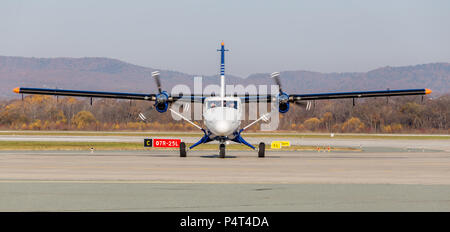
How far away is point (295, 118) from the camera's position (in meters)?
112

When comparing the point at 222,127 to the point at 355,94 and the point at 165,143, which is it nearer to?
the point at 355,94

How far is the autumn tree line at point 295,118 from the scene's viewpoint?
97625mm

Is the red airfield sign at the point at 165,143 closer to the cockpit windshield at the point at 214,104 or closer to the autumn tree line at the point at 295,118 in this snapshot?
the cockpit windshield at the point at 214,104

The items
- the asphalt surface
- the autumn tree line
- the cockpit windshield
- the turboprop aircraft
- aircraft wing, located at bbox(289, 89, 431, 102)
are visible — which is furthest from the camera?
the autumn tree line

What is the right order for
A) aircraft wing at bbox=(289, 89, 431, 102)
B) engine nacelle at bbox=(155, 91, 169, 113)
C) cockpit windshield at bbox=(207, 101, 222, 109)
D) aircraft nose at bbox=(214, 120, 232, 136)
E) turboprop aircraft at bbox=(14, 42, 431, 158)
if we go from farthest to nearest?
aircraft wing at bbox=(289, 89, 431, 102) → engine nacelle at bbox=(155, 91, 169, 113) → cockpit windshield at bbox=(207, 101, 222, 109) → turboprop aircraft at bbox=(14, 42, 431, 158) → aircraft nose at bbox=(214, 120, 232, 136)

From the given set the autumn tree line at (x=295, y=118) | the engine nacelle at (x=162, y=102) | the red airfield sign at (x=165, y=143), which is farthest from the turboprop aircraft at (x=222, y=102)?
the autumn tree line at (x=295, y=118)

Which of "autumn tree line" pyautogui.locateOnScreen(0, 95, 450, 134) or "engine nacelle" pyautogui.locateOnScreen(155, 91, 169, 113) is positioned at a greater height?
"autumn tree line" pyautogui.locateOnScreen(0, 95, 450, 134)

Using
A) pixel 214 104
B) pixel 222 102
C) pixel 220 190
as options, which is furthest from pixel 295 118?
pixel 220 190

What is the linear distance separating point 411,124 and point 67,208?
102528mm

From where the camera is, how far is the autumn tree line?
97.6m

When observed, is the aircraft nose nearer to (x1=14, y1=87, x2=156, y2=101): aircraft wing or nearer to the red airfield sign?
(x1=14, y1=87, x2=156, y2=101): aircraft wing

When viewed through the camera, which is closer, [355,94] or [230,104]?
[230,104]

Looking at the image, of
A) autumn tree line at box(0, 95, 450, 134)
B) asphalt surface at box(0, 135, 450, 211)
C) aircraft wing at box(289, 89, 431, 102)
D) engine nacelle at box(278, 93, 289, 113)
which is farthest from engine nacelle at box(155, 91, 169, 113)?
autumn tree line at box(0, 95, 450, 134)
